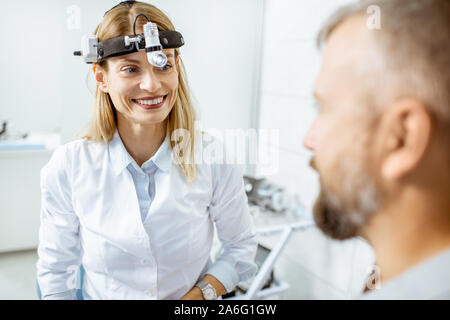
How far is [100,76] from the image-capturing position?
1.99 feet

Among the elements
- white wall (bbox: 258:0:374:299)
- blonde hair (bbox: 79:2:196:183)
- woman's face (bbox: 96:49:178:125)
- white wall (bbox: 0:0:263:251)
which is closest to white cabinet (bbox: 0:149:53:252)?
white wall (bbox: 0:0:263:251)

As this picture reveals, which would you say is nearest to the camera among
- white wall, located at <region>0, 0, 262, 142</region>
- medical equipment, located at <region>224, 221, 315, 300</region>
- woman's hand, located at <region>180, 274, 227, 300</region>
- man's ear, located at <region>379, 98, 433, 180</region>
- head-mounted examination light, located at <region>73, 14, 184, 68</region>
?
man's ear, located at <region>379, 98, 433, 180</region>

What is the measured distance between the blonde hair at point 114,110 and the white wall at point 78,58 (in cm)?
3

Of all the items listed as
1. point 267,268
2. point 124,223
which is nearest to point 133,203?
point 124,223

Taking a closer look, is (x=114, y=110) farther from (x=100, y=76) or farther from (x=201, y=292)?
(x=201, y=292)

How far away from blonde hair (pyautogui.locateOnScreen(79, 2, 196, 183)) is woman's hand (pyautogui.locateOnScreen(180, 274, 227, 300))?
10.3 inches

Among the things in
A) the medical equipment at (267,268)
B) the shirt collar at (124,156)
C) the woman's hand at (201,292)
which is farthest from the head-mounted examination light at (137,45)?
the medical equipment at (267,268)

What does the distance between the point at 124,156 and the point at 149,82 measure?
194 mm

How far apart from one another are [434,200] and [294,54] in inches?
24.6

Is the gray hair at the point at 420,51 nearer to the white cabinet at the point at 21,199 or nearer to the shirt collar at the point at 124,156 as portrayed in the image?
the shirt collar at the point at 124,156

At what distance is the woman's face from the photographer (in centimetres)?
57

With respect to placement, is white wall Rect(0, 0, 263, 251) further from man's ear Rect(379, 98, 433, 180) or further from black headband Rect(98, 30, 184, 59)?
man's ear Rect(379, 98, 433, 180)

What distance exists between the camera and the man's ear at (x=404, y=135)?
0.32 m

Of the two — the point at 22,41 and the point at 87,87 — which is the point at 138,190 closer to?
the point at 87,87
